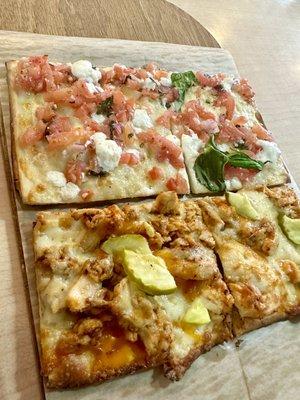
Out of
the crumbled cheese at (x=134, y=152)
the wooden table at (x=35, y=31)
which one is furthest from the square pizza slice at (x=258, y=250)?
the wooden table at (x=35, y=31)

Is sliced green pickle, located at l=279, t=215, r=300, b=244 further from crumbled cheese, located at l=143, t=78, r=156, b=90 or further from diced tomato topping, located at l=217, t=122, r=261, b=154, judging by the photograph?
crumbled cheese, located at l=143, t=78, r=156, b=90

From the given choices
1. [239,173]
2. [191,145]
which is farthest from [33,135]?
[239,173]

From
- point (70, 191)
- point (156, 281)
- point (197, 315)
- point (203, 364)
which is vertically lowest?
point (203, 364)

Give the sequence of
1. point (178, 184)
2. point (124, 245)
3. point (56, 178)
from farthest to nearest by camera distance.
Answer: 1. point (178, 184)
2. point (56, 178)
3. point (124, 245)

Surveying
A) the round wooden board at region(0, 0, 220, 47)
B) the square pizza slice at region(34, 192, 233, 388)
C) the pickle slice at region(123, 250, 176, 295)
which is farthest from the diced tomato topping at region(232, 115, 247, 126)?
the pickle slice at region(123, 250, 176, 295)

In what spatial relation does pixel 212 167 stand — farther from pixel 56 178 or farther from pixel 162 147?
pixel 56 178

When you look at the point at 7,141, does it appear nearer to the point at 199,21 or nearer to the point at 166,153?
the point at 166,153
